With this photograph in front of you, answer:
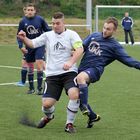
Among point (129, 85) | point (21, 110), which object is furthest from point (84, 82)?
point (129, 85)

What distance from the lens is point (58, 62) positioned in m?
8.52

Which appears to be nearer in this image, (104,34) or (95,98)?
(104,34)

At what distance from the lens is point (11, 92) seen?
1266 centimetres

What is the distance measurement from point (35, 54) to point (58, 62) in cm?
421

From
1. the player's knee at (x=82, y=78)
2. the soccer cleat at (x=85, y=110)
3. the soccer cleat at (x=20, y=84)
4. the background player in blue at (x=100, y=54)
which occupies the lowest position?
the soccer cleat at (x=20, y=84)

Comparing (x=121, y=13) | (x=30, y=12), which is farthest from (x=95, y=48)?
(x=121, y=13)

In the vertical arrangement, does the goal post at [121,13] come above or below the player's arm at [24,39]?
below

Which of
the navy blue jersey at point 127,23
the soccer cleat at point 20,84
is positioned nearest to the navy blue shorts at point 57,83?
the soccer cleat at point 20,84

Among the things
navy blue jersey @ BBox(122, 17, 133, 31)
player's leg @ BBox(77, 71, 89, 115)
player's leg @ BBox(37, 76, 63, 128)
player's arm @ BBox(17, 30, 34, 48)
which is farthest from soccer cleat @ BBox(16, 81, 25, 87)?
navy blue jersey @ BBox(122, 17, 133, 31)

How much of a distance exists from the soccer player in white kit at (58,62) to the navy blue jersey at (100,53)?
11.0 inches

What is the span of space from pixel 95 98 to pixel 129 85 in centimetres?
247

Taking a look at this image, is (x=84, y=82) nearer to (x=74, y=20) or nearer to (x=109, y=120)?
(x=109, y=120)

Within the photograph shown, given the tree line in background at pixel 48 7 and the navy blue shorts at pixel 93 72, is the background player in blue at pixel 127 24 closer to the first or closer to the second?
the tree line in background at pixel 48 7

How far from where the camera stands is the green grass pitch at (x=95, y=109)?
8141 mm
